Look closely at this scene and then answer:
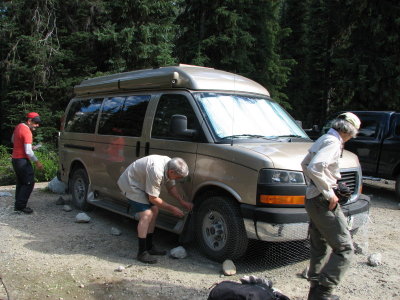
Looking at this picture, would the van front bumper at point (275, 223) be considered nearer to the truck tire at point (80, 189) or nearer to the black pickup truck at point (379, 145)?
the truck tire at point (80, 189)

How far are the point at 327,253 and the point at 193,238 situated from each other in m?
1.80

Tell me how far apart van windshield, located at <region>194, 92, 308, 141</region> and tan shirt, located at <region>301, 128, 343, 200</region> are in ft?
4.67

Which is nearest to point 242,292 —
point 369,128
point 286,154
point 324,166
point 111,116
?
point 324,166

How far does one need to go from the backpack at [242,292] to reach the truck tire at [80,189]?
4.41m

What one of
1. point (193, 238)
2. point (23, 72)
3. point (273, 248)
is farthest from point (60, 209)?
point (23, 72)

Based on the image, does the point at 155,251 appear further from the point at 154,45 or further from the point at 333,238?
the point at 154,45

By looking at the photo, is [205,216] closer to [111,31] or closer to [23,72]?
[111,31]

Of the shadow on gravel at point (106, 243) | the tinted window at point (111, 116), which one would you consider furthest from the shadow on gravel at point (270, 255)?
the tinted window at point (111, 116)

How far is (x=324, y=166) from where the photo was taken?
11.1ft

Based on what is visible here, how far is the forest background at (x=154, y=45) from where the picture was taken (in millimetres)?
14320

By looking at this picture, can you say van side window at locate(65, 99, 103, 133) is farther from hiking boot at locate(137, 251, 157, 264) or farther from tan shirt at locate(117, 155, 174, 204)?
hiking boot at locate(137, 251, 157, 264)

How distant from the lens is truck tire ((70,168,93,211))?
7245mm

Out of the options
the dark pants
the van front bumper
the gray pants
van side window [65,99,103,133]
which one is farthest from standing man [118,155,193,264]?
the dark pants

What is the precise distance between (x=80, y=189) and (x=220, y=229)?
3769mm
